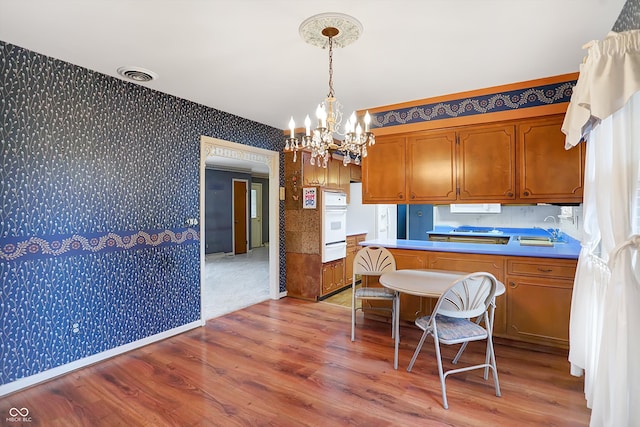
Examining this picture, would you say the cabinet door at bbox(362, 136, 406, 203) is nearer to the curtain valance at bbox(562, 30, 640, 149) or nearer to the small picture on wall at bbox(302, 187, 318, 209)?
the small picture on wall at bbox(302, 187, 318, 209)

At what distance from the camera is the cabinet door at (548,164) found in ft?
9.79

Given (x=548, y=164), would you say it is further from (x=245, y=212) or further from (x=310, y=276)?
(x=245, y=212)

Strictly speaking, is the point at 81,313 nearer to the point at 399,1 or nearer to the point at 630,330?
the point at 399,1

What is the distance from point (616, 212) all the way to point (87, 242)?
361 centimetres

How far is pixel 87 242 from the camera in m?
2.70

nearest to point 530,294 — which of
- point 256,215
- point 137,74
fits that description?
point 137,74

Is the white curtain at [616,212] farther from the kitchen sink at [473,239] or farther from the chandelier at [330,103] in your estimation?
the kitchen sink at [473,239]

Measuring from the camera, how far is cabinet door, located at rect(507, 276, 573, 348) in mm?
2859

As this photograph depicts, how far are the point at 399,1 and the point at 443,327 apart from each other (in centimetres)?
214

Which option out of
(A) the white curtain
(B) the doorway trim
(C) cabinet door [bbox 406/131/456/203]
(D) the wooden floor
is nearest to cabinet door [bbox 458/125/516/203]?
(C) cabinet door [bbox 406/131/456/203]

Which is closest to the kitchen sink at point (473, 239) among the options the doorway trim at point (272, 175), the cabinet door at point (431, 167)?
the cabinet door at point (431, 167)

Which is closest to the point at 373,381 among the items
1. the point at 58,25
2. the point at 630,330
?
the point at 630,330

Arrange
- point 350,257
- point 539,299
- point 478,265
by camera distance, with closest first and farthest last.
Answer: point 539,299 → point 478,265 → point 350,257

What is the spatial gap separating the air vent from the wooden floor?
2.48 m
